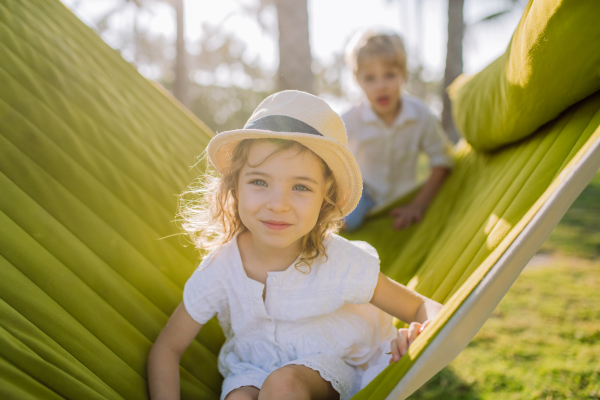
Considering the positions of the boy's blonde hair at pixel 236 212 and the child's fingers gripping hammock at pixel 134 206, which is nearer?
the child's fingers gripping hammock at pixel 134 206

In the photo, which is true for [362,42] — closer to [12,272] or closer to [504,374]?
[504,374]

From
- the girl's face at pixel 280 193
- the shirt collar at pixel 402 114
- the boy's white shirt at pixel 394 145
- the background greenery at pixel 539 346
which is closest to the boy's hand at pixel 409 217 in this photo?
the boy's white shirt at pixel 394 145

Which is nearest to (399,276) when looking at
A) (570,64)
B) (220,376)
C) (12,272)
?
(220,376)

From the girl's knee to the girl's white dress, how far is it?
0.10m

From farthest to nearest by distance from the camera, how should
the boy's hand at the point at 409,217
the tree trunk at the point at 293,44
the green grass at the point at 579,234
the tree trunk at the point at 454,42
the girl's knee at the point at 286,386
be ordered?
1. the tree trunk at the point at 454,42
2. the tree trunk at the point at 293,44
3. the green grass at the point at 579,234
4. the boy's hand at the point at 409,217
5. the girl's knee at the point at 286,386

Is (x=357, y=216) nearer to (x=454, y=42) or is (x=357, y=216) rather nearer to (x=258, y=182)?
(x=258, y=182)

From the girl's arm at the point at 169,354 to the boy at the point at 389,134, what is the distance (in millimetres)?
1437

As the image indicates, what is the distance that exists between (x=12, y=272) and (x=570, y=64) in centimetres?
139

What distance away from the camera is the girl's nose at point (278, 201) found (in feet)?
3.22

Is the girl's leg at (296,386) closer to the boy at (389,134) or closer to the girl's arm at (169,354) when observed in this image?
the girl's arm at (169,354)

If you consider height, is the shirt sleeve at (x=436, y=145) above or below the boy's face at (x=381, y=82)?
below

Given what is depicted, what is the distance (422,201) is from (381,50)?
86cm

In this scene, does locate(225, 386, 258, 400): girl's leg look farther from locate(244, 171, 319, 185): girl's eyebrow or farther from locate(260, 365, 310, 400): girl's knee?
locate(244, 171, 319, 185): girl's eyebrow

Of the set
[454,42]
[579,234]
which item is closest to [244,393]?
[579,234]
